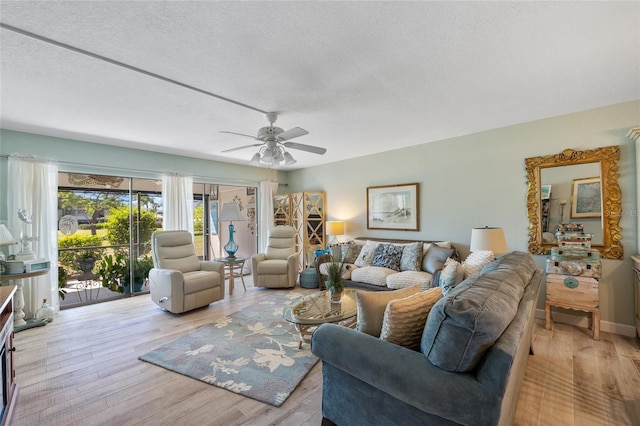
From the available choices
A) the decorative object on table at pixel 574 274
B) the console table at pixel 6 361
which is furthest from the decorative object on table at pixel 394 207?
the console table at pixel 6 361

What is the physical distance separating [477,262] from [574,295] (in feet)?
3.55

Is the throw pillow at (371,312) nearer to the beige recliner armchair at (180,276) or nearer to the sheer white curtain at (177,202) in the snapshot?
the beige recliner armchair at (180,276)

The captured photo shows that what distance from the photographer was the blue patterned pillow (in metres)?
4.30

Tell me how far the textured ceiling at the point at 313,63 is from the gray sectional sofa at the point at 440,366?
1.61 m

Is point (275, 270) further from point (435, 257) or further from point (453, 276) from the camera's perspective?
point (453, 276)

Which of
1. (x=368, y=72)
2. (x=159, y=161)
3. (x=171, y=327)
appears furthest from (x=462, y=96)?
(x=159, y=161)

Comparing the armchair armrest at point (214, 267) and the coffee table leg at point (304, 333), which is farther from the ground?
the armchair armrest at point (214, 267)

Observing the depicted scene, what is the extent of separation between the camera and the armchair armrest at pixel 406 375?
3.68ft

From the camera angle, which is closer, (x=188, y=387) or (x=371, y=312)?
(x=371, y=312)

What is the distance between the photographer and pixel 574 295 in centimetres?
298

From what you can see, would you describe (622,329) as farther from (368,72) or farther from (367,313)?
(368,72)

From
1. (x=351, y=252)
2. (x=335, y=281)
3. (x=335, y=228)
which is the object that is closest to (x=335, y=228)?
(x=335, y=228)

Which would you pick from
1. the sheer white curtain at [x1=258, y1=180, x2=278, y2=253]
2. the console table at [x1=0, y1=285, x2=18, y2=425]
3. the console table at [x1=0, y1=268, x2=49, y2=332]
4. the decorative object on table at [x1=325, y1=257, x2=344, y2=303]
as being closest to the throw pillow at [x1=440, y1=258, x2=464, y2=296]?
the decorative object on table at [x1=325, y1=257, x2=344, y2=303]

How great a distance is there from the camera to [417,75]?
2350mm
